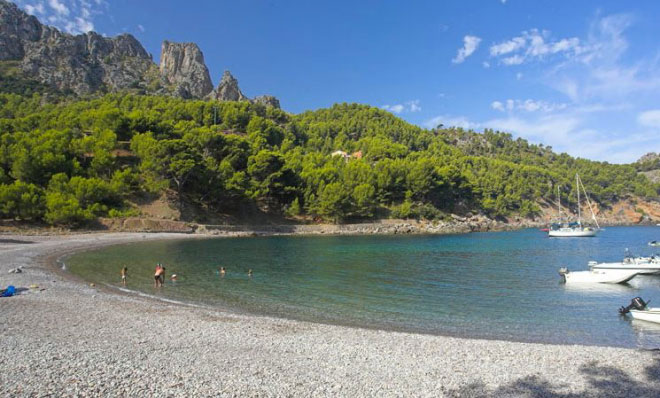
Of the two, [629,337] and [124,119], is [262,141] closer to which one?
[124,119]

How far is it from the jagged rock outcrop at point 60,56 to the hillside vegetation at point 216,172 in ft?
82.8

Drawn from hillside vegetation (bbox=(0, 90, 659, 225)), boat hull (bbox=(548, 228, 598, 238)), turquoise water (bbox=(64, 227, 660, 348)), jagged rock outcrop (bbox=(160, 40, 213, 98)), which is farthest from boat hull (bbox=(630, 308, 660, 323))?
jagged rock outcrop (bbox=(160, 40, 213, 98))

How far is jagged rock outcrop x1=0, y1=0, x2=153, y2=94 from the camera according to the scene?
4737 inches

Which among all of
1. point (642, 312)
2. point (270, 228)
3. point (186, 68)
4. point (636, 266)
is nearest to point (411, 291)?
point (642, 312)

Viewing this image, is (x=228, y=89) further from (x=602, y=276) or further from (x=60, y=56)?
(x=602, y=276)

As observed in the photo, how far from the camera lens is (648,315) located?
13.0 m

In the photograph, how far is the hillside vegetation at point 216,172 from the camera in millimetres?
48375

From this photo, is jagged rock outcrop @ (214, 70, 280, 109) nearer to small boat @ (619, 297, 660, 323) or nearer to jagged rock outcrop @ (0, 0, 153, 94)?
jagged rock outcrop @ (0, 0, 153, 94)

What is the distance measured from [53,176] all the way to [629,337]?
2225 inches

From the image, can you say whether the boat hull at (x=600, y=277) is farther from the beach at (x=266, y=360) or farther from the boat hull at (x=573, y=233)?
the boat hull at (x=573, y=233)

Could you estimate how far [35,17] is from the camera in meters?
131

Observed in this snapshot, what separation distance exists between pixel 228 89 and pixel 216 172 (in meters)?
109

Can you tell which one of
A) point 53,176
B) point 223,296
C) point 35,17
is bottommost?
point 223,296

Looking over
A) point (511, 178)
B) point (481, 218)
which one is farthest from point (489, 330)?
point (511, 178)
